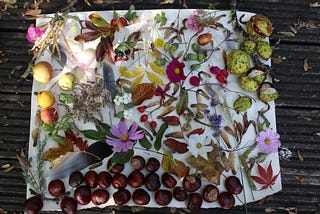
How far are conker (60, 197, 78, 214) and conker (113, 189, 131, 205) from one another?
129 millimetres

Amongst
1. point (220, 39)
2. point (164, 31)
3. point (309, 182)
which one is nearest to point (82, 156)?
point (164, 31)

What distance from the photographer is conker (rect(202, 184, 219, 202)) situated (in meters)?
1.23

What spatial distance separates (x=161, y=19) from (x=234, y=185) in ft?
1.96

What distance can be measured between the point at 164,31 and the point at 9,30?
53cm

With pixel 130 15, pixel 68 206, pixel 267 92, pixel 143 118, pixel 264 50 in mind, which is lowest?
pixel 68 206

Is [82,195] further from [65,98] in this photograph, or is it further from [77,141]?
[65,98]

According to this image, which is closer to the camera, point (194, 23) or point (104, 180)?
point (104, 180)

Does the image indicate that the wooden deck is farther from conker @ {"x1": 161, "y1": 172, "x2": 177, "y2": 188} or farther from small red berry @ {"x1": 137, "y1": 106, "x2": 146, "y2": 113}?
small red berry @ {"x1": 137, "y1": 106, "x2": 146, "y2": 113}

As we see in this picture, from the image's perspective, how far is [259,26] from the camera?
128cm

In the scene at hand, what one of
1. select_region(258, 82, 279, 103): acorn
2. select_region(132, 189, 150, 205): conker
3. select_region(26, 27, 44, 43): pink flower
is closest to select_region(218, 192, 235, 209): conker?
select_region(132, 189, 150, 205): conker

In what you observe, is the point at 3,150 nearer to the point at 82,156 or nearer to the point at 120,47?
the point at 82,156

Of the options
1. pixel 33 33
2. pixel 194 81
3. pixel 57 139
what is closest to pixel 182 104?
pixel 194 81

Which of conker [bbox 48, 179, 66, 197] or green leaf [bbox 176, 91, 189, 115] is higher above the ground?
green leaf [bbox 176, 91, 189, 115]

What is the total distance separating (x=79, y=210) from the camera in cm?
126
